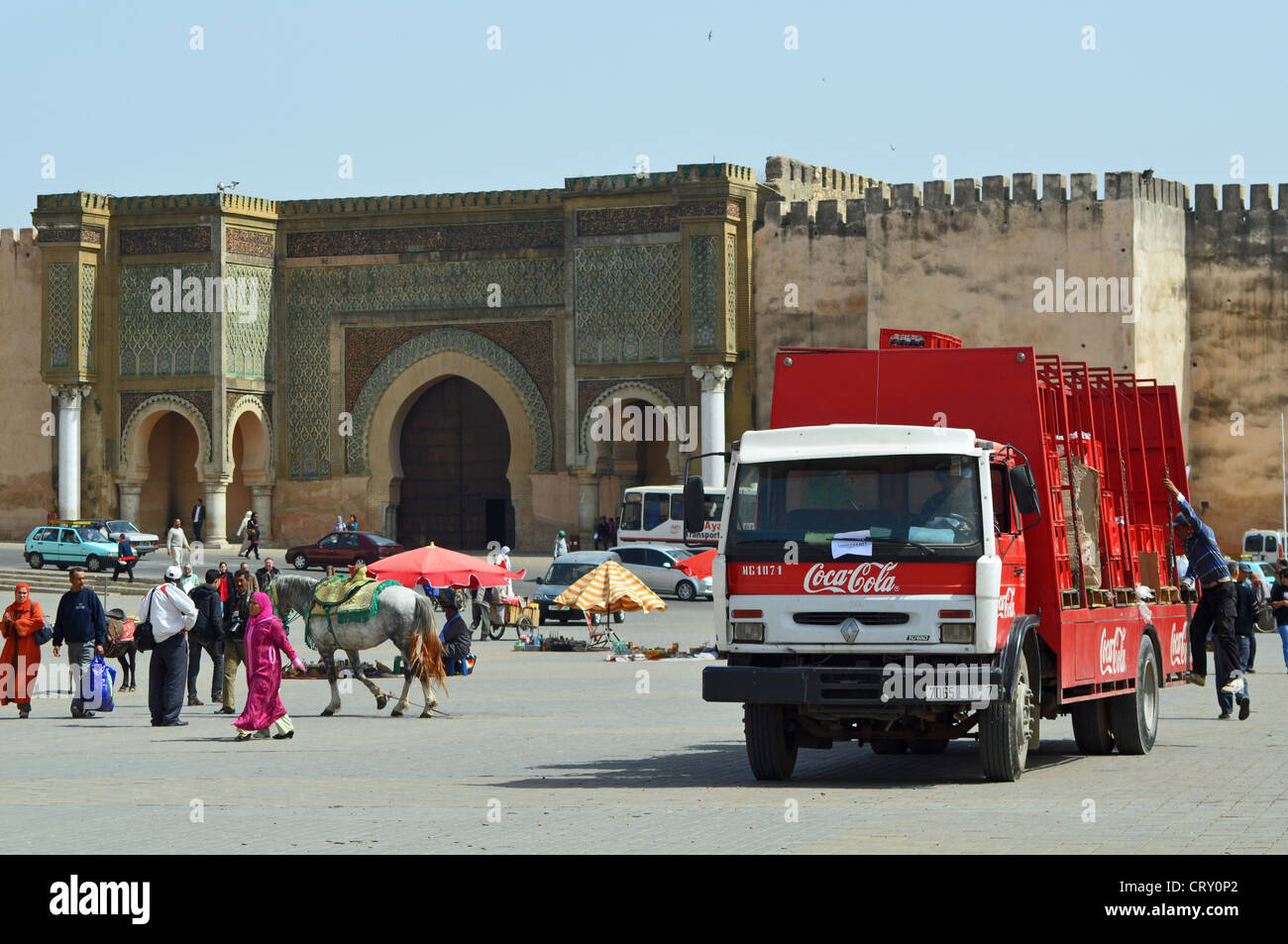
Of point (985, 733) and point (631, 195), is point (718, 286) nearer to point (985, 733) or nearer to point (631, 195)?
point (631, 195)

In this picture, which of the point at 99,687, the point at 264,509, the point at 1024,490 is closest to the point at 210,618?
the point at 99,687

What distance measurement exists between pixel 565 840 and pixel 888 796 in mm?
2430

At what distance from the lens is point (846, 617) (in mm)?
10875

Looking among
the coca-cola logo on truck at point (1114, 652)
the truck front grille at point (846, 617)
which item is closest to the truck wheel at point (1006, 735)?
the truck front grille at point (846, 617)

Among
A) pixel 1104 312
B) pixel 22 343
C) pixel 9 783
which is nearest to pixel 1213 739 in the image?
pixel 9 783

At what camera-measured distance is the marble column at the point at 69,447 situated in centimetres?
4181

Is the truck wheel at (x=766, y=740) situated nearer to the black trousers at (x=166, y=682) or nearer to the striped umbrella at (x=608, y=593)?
the black trousers at (x=166, y=682)

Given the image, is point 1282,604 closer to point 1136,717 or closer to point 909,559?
point 1136,717

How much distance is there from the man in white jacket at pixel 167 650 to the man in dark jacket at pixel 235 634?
0.55m

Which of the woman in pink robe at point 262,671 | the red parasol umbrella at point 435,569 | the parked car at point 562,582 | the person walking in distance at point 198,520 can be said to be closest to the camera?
the woman in pink robe at point 262,671

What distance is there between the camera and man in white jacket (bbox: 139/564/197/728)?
1570 cm

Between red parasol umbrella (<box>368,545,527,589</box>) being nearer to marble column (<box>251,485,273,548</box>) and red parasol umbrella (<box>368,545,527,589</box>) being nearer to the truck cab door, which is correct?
the truck cab door

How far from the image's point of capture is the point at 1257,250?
1486 inches

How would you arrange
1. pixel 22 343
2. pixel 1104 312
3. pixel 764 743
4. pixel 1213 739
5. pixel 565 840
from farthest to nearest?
pixel 22 343
pixel 1104 312
pixel 1213 739
pixel 764 743
pixel 565 840
